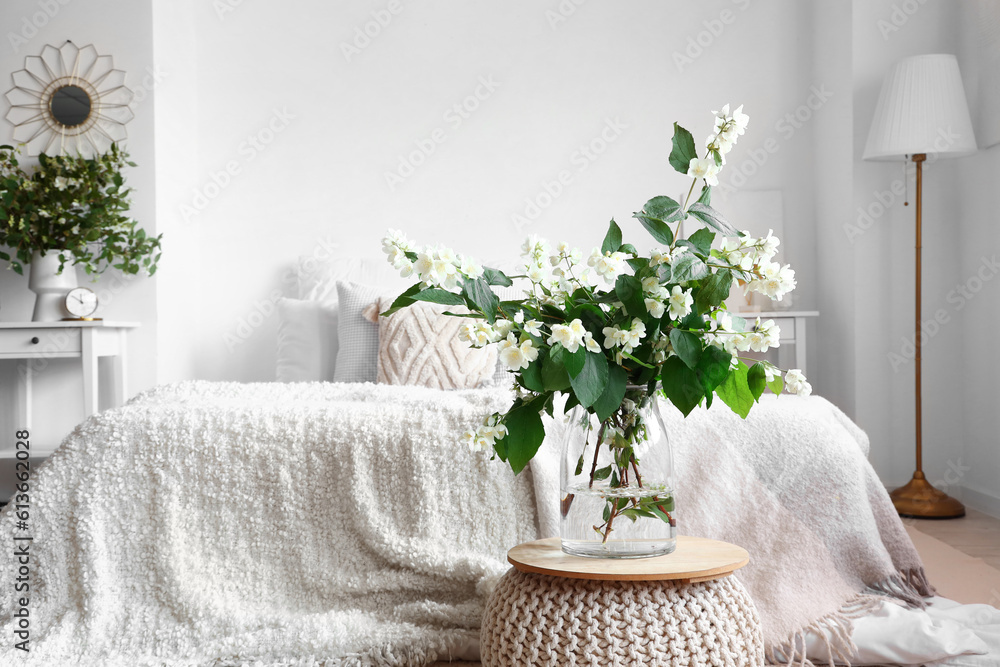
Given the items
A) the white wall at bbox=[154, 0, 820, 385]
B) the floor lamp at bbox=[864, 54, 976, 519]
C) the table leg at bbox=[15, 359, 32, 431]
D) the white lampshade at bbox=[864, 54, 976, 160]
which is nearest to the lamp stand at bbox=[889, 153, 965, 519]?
the floor lamp at bbox=[864, 54, 976, 519]

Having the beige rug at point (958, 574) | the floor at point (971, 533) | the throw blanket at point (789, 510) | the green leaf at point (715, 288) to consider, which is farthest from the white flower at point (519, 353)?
the floor at point (971, 533)

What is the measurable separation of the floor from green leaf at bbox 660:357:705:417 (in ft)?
6.29

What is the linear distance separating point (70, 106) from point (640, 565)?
10.7 feet

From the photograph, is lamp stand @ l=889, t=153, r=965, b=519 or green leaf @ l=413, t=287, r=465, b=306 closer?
green leaf @ l=413, t=287, r=465, b=306

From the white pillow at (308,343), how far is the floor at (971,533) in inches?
87.0

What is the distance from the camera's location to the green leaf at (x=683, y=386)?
3.18 ft

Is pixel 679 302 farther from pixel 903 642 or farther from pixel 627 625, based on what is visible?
pixel 903 642

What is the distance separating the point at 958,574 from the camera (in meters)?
2.25

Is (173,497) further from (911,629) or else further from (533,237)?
(911,629)

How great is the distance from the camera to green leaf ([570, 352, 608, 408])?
935mm

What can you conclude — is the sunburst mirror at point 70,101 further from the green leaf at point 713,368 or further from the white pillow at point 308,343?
the green leaf at point 713,368

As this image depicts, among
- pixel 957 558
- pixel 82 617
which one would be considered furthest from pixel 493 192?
pixel 82 617

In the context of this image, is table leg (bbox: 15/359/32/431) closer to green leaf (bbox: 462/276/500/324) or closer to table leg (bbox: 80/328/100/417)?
table leg (bbox: 80/328/100/417)

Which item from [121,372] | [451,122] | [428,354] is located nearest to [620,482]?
[428,354]
